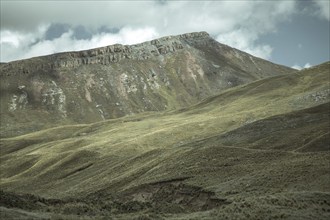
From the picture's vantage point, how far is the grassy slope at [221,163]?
41.4 m

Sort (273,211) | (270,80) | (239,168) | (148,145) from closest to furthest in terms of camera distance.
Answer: (273,211) < (239,168) < (148,145) < (270,80)

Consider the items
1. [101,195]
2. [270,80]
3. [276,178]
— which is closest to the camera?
[276,178]

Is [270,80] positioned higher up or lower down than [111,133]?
higher up

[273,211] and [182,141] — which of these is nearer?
[273,211]

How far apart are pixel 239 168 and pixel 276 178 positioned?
31.1 ft

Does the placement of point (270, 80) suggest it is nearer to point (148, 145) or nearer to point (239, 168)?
point (148, 145)

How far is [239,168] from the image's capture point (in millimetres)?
59438

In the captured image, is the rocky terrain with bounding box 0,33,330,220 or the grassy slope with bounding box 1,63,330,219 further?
the grassy slope with bounding box 1,63,330,219

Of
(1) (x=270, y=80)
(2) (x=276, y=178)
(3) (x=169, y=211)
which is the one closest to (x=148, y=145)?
(2) (x=276, y=178)

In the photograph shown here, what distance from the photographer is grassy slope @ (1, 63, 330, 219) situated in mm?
41438

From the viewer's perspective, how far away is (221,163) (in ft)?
211

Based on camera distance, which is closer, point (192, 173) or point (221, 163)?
point (192, 173)

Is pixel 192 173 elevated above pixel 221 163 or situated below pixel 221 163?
below

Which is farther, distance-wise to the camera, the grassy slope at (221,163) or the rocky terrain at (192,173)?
the grassy slope at (221,163)
